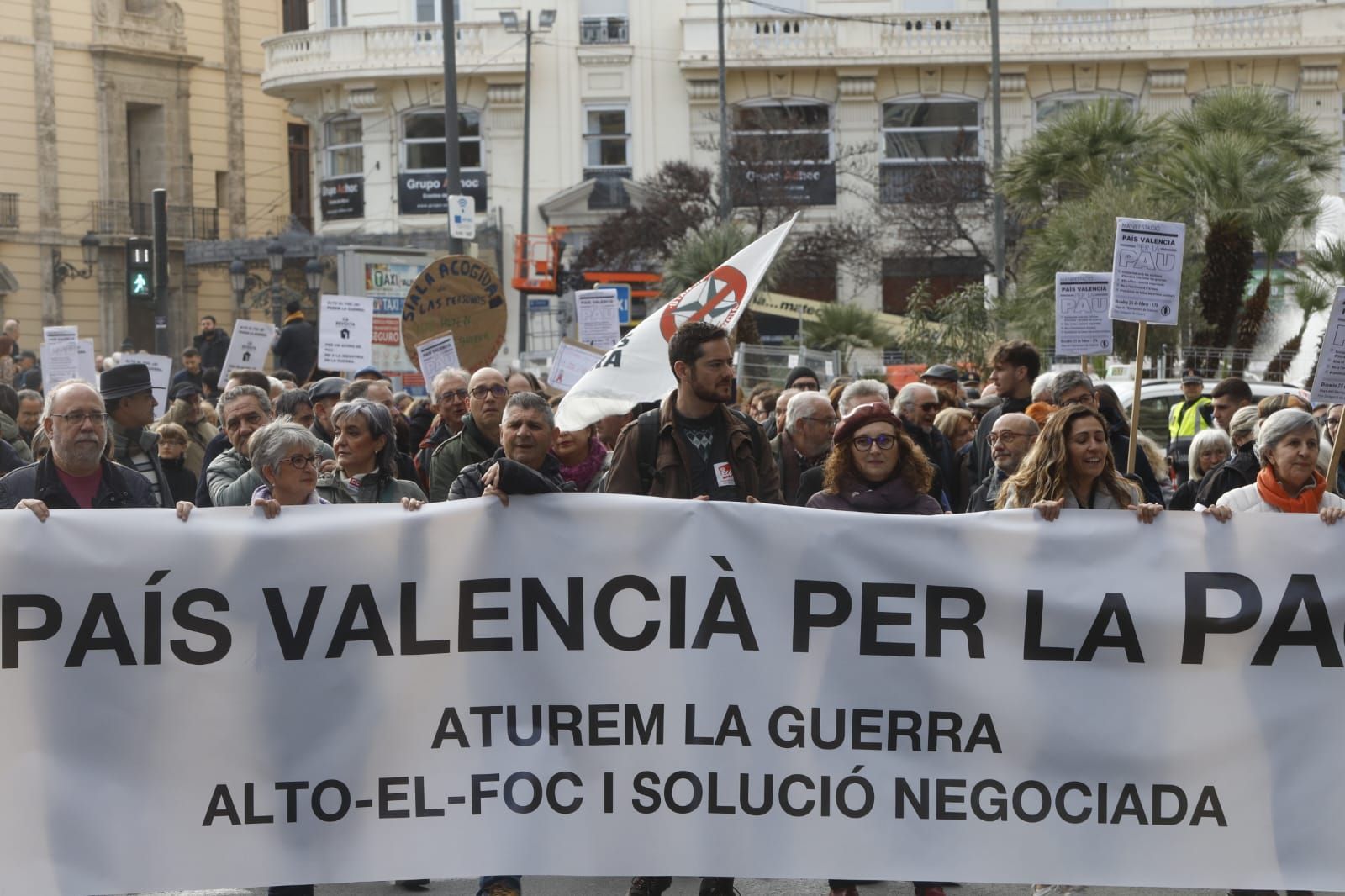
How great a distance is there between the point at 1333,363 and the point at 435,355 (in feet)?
24.1

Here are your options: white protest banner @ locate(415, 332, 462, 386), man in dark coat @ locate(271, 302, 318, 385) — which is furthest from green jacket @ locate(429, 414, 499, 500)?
man in dark coat @ locate(271, 302, 318, 385)

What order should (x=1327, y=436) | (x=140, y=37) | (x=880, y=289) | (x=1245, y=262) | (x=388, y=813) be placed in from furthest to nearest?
(x=140, y=37) → (x=880, y=289) → (x=1245, y=262) → (x=1327, y=436) → (x=388, y=813)

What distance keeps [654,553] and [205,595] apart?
4.42 feet

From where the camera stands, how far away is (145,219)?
4775cm

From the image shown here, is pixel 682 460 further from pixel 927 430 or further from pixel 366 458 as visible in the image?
pixel 927 430

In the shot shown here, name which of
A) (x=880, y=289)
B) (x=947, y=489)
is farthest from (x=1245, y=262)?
(x=880, y=289)

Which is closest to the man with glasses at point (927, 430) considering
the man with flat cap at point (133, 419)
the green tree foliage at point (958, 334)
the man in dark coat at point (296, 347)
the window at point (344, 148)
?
the man with flat cap at point (133, 419)

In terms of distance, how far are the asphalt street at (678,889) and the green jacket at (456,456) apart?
69.1 inches

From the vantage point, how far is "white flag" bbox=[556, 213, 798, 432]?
7586 mm

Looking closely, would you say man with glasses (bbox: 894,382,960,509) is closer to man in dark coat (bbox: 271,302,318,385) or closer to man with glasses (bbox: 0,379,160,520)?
man with glasses (bbox: 0,379,160,520)

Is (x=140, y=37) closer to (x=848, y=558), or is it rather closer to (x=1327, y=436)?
(x=1327, y=436)

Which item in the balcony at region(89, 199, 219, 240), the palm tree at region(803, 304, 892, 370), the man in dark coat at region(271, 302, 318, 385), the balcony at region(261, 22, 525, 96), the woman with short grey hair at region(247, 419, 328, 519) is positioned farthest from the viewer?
the balcony at region(89, 199, 219, 240)

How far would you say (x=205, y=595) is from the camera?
5.54 m

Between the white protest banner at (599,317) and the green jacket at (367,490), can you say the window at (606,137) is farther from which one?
the green jacket at (367,490)
